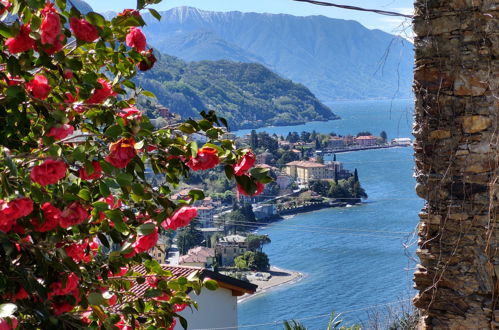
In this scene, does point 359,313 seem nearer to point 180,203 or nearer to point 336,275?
point 336,275

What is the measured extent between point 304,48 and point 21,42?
161m

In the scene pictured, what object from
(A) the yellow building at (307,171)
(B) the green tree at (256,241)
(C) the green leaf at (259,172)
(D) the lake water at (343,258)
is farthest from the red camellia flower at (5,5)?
(A) the yellow building at (307,171)

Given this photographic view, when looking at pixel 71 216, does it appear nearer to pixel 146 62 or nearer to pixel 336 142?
pixel 146 62

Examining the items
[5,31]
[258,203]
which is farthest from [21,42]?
[258,203]

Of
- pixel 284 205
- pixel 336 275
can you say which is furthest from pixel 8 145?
pixel 284 205

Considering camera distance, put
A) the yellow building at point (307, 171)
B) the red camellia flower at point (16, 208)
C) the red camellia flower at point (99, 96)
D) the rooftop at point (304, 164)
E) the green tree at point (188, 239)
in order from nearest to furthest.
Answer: the red camellia flower at point (16, 208), the red camellia flower at point (99, 96), the green tree at point (188, 239), the yellow building at point (307, 171), the rooftop at point (304, 164)

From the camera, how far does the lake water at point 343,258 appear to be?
25594mm

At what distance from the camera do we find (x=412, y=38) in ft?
7.66

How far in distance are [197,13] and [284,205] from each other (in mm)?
161832

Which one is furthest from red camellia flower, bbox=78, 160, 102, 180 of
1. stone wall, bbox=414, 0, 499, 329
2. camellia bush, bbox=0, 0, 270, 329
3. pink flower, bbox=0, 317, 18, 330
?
stone wall, bbox=414, 0, 499, 329

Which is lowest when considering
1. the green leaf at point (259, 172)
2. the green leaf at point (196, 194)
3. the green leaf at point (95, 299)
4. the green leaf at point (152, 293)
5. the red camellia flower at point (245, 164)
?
the green leaf at point (152, 293)

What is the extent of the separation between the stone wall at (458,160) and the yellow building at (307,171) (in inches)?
1708

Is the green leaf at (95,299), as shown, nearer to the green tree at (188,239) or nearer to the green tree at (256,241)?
the green tree at (188,239)

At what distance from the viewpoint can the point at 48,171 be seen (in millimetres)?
1163
